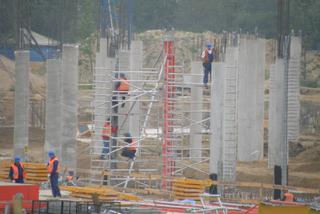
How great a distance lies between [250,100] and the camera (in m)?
44.3

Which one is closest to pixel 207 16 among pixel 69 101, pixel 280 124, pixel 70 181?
pixel 69 101

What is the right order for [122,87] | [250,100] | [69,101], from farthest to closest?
[250,100], [69,101], [122,87]

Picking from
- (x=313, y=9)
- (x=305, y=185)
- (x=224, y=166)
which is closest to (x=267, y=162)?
(x=305, y=185)

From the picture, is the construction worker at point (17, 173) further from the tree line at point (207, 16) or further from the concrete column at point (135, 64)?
the tree line at point (207, 16)

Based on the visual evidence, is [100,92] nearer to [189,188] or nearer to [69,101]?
[69,101]

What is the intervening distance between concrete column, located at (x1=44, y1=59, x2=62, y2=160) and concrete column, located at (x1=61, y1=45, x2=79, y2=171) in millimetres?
187

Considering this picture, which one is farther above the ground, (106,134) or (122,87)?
(122,87)

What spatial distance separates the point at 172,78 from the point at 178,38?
3683 centimetres

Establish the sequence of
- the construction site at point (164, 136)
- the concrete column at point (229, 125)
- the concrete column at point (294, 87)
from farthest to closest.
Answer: the concrete column at point (294, 87) < the concrete column at point (229, 125) < the construction site at point (164, 136)

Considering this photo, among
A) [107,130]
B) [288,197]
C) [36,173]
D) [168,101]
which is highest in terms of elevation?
[168,101]

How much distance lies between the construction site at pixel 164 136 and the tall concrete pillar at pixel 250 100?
39 millimetres

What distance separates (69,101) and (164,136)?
194 inches

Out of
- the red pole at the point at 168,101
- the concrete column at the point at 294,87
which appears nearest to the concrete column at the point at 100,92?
the red pole at the point at 168,101

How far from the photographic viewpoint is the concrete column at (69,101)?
39.7 m
